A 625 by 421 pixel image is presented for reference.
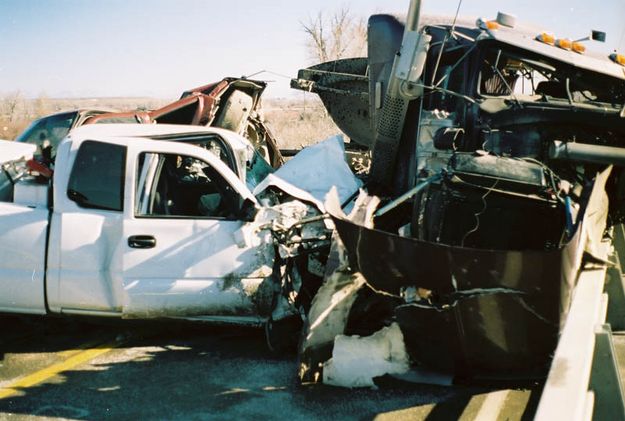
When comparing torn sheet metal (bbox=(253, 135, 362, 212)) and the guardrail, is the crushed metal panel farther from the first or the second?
torn sheet metal (bbox=(253, 135, 362, 212))

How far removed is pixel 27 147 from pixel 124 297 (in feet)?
6.21

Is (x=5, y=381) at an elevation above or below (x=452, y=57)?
below

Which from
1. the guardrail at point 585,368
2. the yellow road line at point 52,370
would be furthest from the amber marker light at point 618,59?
the yellow road line at point 52,370

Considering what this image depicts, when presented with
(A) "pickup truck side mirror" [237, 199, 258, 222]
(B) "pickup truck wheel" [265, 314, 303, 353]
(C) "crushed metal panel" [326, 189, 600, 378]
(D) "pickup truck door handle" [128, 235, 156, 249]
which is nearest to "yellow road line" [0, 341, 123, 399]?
(D) "pickup truck door handle" [128, 235, 156, 249]

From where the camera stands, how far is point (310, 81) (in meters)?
9.15

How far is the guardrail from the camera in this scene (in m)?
2.31

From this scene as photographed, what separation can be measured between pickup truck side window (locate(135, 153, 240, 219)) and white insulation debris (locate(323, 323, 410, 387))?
1437mm

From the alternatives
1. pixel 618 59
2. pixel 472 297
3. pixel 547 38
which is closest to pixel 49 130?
pixel 547 38

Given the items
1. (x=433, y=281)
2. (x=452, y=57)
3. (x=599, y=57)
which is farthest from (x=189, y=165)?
(x=599, y=57)

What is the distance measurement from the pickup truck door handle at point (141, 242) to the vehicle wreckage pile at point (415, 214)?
0.04 feet

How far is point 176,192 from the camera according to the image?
564cm

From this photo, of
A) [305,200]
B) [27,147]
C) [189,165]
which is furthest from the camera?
[189,165]

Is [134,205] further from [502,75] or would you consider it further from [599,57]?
[599,57]

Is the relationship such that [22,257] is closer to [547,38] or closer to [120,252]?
[120,252]
